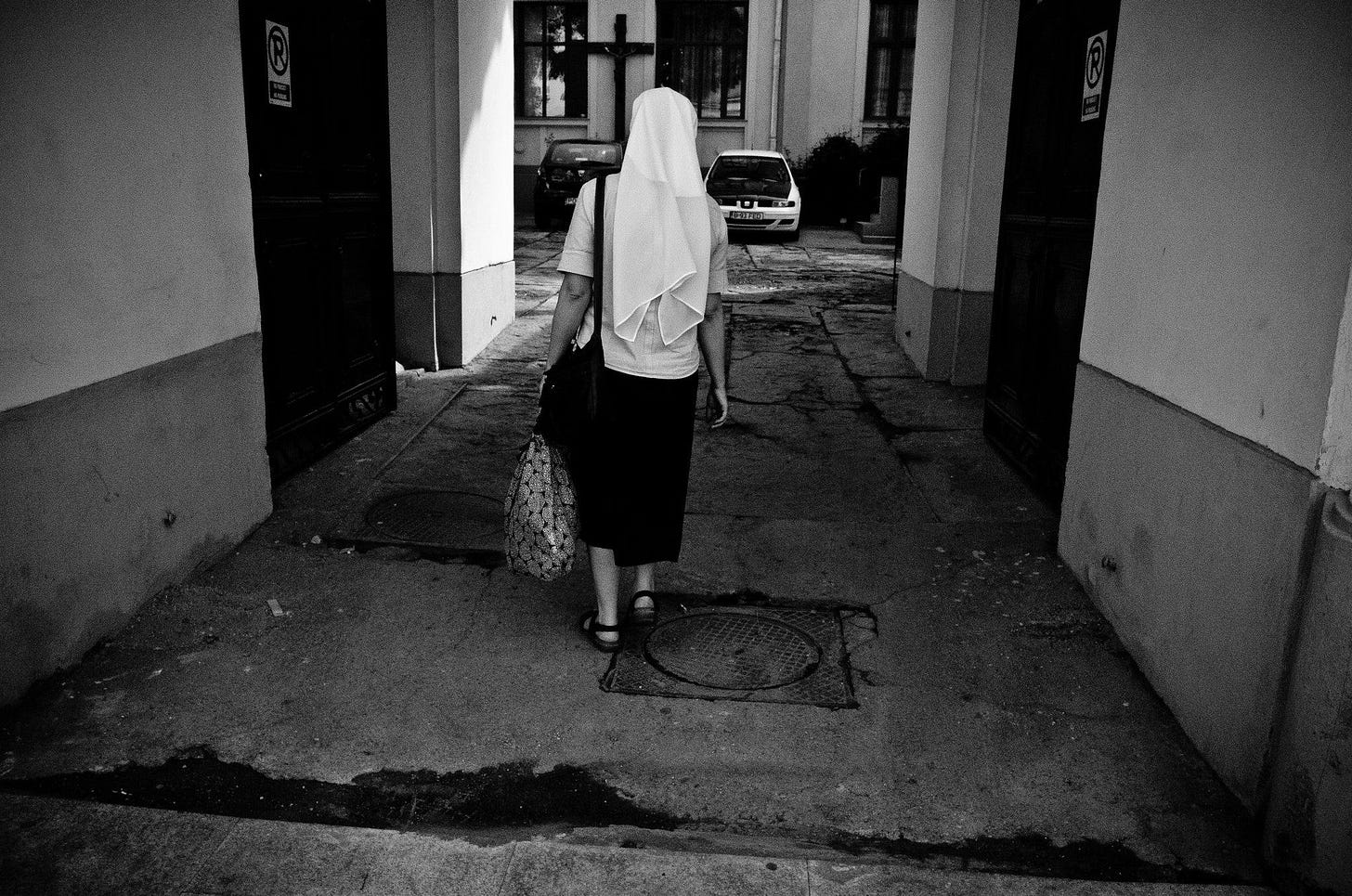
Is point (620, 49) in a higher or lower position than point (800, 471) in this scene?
higher

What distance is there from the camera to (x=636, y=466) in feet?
12.2

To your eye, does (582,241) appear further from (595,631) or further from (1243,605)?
(1243,605)

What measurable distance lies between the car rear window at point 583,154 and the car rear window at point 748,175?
195 centimetres

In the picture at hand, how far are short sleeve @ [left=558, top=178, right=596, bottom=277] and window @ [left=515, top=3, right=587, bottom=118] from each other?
989 inches

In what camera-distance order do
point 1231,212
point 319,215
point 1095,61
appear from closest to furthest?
point 1231,212, point 1095,61, point 319,215

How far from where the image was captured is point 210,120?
4.35m

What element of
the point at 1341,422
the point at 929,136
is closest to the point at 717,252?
the point at 1341,422

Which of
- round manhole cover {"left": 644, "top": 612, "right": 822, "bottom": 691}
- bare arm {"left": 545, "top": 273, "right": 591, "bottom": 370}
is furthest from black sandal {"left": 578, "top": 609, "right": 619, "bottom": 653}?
bare arm {"left": 545, "top": 273, "right": 591, "bottom": 370}

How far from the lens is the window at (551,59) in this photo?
2709 centimetres

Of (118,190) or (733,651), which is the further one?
(733,651)

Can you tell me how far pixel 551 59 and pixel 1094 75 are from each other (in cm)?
2429

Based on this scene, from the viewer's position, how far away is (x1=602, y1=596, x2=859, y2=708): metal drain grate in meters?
3.58

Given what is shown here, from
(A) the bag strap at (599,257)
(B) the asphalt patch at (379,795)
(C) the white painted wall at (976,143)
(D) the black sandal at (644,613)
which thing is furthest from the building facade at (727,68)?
(B) the asphalt patch at (379,795)

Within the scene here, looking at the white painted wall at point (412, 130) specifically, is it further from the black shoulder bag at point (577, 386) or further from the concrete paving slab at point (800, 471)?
the black shoulder bag at point (577, 386)
